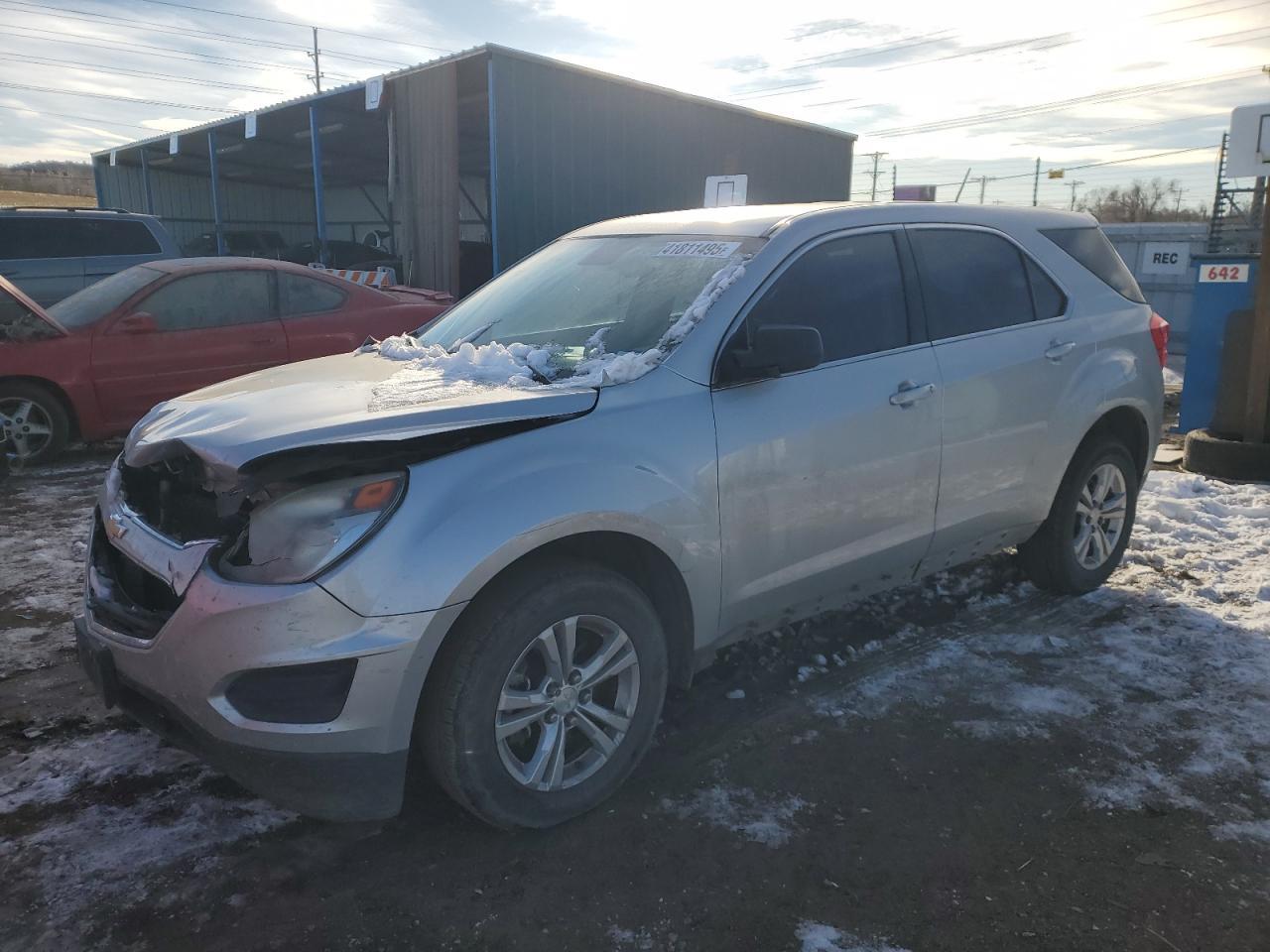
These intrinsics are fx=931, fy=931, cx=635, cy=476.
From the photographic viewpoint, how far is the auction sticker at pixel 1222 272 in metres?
7.60

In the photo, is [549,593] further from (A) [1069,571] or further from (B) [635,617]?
(A) [1069,571]

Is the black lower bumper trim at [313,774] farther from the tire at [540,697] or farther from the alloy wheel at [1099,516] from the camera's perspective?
the alloy wheel at [1099,516]

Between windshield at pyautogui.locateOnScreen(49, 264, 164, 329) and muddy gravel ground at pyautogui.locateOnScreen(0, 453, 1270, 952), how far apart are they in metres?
4.02

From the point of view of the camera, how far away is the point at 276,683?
2.33 m

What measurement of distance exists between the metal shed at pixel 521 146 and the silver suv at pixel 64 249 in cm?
387

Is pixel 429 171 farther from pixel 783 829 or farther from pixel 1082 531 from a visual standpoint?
pixel 783 829

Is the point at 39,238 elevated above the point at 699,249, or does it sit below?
above

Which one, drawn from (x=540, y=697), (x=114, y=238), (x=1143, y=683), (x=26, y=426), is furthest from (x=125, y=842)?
(x=114, y=238)

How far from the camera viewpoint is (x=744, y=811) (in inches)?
113

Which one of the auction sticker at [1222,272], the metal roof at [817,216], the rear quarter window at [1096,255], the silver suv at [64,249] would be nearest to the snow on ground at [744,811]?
the metal roof at [817,216]

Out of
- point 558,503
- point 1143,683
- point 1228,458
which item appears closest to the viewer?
point 558,503

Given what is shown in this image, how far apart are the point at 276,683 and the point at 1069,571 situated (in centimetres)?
376

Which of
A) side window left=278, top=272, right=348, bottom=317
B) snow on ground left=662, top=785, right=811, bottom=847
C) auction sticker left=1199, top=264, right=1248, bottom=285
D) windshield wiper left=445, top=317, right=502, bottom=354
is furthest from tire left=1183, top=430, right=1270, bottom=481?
side window left=278, top=272, right=348, bottom=317

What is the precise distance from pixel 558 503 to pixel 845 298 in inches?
61.8
